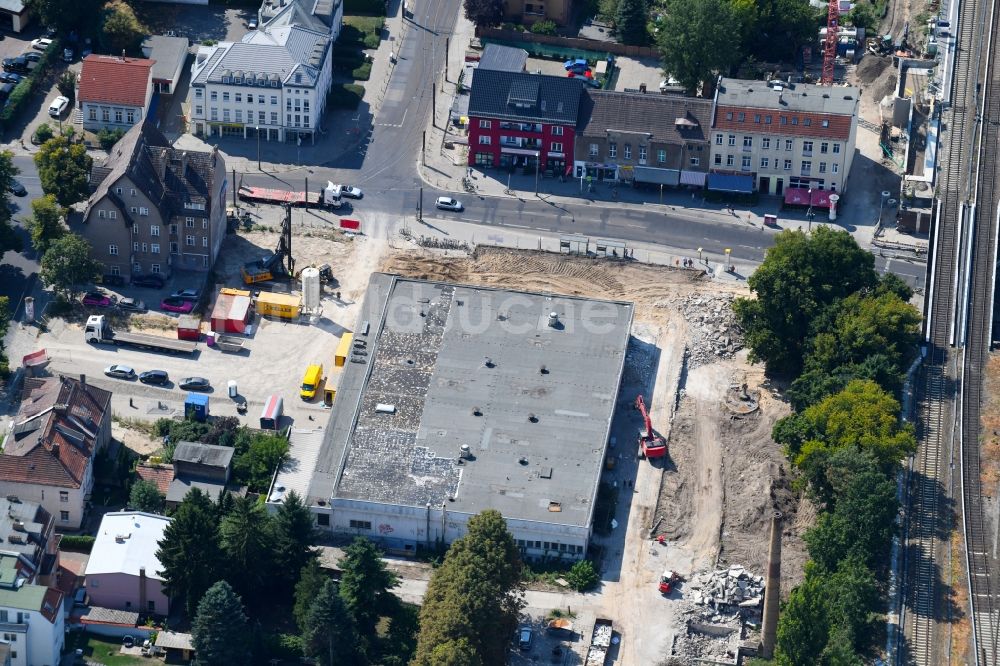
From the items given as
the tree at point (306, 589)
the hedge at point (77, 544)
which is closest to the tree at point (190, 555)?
the tree at point (306, 589)

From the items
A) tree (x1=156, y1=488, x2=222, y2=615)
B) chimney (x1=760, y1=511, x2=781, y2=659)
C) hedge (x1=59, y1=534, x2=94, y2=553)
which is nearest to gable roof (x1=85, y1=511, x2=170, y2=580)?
hedge (x1=59, y1=534, x2=94, y2=553)

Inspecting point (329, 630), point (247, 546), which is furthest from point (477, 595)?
point (247, 546)

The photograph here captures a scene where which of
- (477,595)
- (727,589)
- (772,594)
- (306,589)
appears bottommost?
(727,589)

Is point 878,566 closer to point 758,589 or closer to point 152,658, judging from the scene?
point 758,589

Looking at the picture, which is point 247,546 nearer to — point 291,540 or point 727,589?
point 291,540

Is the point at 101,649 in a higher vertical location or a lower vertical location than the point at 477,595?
lower
